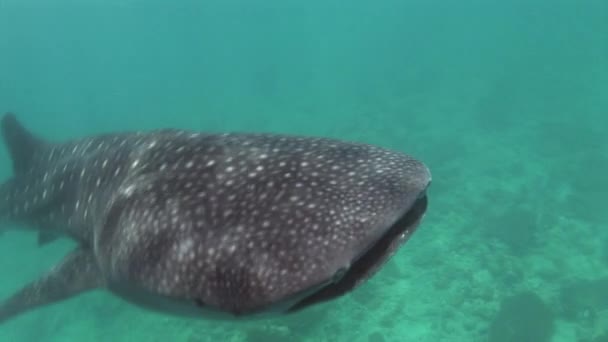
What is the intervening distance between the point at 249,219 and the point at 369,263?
0.75 m

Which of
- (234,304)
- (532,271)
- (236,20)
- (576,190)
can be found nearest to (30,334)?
A: (532,271)

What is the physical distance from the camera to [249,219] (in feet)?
9.50

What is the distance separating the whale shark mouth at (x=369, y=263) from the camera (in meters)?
2.79

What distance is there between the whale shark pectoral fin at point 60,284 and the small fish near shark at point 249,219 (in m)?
0.92

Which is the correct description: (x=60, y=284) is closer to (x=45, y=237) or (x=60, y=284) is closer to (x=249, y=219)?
(x=45, y=237)

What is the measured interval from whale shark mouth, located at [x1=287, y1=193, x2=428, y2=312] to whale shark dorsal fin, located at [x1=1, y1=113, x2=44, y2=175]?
23.5 ft

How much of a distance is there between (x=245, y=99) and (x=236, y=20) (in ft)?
456

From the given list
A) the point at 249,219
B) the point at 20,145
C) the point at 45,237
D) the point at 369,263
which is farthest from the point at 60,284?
the point at 369,263

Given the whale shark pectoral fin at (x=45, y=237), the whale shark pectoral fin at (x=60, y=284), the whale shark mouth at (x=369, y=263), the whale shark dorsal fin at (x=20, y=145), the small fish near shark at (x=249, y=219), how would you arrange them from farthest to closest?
the whale shark dorsal fin at (x=20, y=145), the whale shark pectoral fin at (x=45, y=237), the whale shark pectoral fin at (x=60, y=284), the whale shark mouth at (x=369, y=263), the small fish near shark at (x=249, y=219)

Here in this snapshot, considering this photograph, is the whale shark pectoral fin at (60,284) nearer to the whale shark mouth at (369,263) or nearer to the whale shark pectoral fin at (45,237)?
the whale shark pectoral fin at (45,237)

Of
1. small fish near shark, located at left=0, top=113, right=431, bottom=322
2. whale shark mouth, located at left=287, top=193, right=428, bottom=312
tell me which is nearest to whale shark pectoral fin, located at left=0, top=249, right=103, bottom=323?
small fish near shark, located at left=0, top=113, right=431, bottom=322

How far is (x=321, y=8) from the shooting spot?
19625 cm

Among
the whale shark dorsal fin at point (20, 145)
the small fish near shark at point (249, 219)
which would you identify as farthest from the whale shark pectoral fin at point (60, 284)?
the whale shark dorsal fin at point (20, 145)

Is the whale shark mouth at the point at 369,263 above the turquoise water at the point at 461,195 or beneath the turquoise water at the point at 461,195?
above
